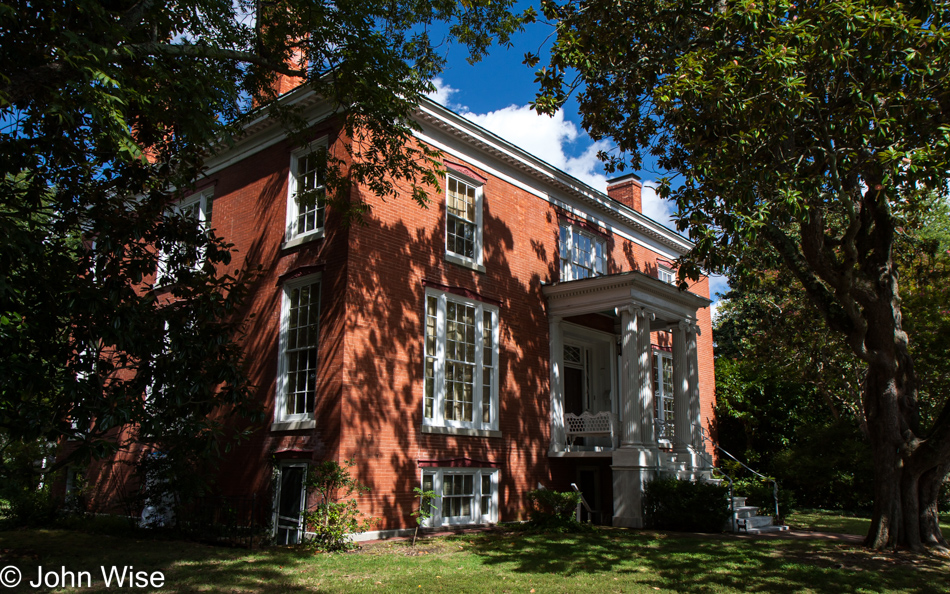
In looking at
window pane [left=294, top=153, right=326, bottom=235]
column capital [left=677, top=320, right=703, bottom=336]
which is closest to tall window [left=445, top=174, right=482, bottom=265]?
window pane [left=294, top=153, right=326, bottom=235]

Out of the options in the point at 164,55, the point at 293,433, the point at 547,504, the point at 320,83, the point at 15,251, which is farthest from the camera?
the point at 547,504

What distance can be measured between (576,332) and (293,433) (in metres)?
8.67

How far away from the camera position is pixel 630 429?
15.8 meters

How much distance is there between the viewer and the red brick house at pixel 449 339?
13.2 metres

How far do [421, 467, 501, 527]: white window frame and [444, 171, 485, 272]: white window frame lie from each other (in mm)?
4555

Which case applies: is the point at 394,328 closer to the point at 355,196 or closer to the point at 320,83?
the point at 355,196

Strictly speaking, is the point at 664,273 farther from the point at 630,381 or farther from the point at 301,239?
the point at 301,239

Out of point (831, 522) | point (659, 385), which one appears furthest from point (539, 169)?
point (831, 522)

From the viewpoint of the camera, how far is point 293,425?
13.3 m

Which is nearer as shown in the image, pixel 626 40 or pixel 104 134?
pixel 104 134

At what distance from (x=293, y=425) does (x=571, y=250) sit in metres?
9.47

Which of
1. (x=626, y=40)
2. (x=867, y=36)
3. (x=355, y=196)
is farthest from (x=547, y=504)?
(x=867, y=36)

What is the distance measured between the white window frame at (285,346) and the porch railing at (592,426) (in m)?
6.95

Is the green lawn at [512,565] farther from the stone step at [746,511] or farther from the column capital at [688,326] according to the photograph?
the column capital at [688,326]
